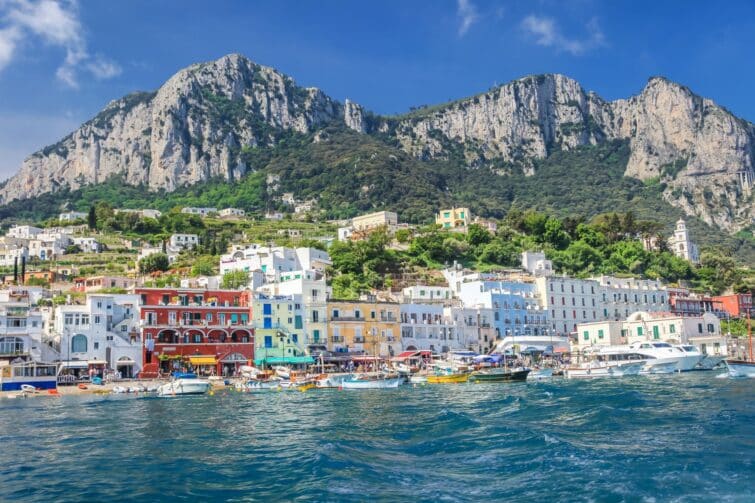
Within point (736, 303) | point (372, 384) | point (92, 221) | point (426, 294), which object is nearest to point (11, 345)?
point (372, 384)

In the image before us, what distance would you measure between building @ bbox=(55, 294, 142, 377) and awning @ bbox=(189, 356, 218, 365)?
4.68 metres

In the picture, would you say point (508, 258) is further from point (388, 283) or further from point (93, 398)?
point (93, 398)

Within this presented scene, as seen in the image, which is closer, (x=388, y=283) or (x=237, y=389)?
(x=237, y=389)

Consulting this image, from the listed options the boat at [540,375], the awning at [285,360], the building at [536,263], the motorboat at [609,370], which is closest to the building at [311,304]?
the awning at [285,360]

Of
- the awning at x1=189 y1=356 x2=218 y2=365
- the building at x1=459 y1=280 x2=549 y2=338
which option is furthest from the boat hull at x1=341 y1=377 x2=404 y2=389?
the building at x1=459 y1=280 x2=549 y2=338

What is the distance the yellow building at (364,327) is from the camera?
79.9 meters

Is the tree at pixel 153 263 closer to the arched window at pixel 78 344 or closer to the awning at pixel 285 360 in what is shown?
the arched window at pixel 78 344

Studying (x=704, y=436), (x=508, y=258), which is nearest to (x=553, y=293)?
(x=508, y=258)

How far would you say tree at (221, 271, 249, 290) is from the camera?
8962cm

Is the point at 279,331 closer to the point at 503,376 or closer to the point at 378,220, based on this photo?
the point at 503,376

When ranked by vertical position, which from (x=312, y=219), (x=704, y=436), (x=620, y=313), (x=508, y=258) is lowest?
(x=704, y=436)

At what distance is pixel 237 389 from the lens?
6212 centimetres

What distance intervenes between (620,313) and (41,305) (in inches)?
2717

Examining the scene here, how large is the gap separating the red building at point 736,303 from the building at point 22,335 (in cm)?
8373
